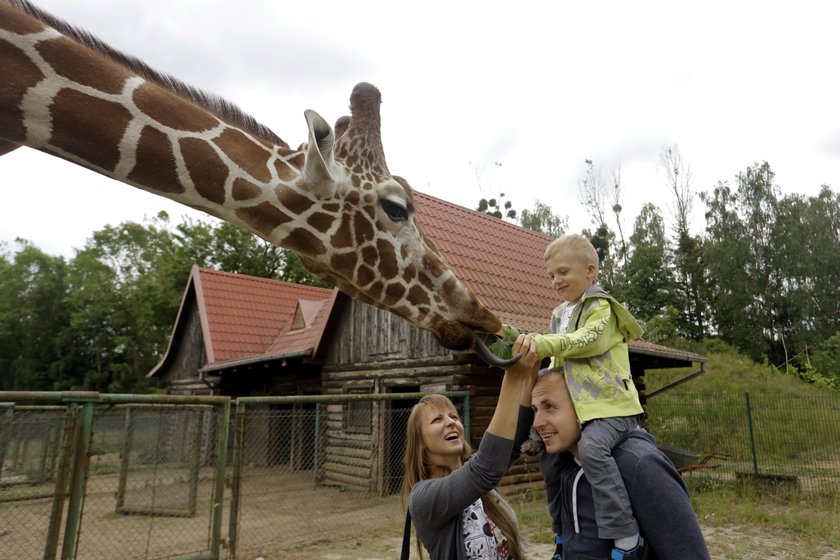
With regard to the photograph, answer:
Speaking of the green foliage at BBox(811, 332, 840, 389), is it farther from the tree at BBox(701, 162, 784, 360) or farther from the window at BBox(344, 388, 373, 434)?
the window at BBox(344, 388, 373, 434)

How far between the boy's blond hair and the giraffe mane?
1696mm

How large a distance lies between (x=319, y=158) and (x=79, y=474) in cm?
412

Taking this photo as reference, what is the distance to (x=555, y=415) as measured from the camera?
182 cm

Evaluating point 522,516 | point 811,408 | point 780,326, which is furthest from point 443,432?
point 780,326

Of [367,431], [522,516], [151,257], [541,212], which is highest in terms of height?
[541,212]

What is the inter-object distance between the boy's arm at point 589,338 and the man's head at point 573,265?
106 mm

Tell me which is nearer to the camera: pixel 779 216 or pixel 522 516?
pixel 522 516

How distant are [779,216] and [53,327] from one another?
4811 cm

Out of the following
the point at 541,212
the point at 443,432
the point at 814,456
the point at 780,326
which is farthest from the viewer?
the point at 541,212

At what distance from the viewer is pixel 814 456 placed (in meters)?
12.4

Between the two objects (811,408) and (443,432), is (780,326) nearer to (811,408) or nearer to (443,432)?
(811,408)

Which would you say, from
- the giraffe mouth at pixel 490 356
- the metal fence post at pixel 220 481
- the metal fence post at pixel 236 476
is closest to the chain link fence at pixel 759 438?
the metal fence post at pixel 236 476

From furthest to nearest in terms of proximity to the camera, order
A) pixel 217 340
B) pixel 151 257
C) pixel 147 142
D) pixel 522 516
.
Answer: pixel 151 257 < pixel 217 340 < pixel 522 516 < pixel 147 142

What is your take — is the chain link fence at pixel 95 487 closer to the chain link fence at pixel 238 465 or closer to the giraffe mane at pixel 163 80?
the chain link fence at pixel 238 465
